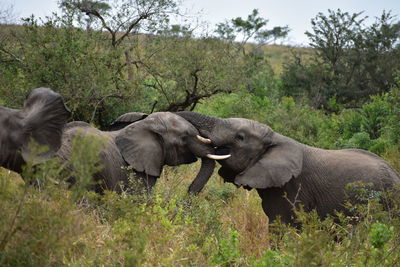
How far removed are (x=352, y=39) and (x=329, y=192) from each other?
1341 cm

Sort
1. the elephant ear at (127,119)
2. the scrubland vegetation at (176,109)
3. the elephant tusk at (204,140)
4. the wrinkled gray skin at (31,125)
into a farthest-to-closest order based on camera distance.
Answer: the elephant ear at (127,119), the elephant tusk at (204,140), the wrinkled gray skin at (31,125), the scrubland vegetation at (176,109)

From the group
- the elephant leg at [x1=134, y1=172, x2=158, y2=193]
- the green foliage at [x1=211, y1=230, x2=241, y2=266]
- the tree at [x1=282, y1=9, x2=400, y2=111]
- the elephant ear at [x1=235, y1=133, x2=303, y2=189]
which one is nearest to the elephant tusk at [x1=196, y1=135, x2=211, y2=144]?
the elephant ear at [x1=235, y1=133, x2=303, y2=189]

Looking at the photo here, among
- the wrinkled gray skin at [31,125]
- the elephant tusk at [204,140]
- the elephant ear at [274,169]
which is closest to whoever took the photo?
the wrinkled gray skin at [31,125]

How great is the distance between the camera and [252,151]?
6.31m

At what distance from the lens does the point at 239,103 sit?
1291 cm

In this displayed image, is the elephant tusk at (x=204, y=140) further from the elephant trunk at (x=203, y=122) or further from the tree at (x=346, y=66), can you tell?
the tree at (x=346, y=66)

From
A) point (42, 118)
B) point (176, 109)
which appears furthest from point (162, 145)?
point (176, 109)

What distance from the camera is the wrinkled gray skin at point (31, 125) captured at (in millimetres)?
4949

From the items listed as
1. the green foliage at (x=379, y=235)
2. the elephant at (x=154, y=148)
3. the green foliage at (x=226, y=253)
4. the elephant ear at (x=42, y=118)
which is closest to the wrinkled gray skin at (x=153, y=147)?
the elephant at (x=154, y=148)

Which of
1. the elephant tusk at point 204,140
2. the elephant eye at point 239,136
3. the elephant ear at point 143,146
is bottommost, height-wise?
the elephant ear at point 143,146

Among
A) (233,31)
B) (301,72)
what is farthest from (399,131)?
(233,31)

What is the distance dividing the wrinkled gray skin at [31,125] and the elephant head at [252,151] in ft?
5.56

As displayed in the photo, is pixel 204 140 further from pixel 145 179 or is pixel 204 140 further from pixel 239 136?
A: pixel 145 179

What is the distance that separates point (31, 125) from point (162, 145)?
70.9 inches
